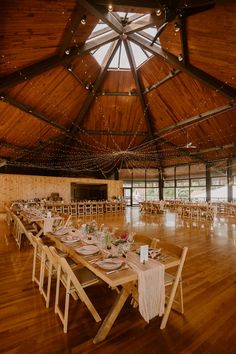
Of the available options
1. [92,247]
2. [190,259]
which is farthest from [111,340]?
[190,259]

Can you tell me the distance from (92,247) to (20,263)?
2.49 meters

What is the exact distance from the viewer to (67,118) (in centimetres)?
1075

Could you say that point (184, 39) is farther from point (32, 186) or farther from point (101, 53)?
point (32, 186)

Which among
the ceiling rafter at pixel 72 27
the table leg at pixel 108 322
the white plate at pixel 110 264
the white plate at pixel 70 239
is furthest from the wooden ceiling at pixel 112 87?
the table leg at pixel 108 322

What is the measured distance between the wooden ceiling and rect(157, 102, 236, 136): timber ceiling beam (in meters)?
0.05

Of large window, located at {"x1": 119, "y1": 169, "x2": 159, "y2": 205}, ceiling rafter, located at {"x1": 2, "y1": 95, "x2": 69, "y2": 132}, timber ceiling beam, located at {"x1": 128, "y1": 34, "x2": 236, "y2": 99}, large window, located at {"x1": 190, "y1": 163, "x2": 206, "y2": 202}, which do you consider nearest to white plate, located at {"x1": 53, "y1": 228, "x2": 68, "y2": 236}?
ceiling rafter, located at {"x1": 2, "y1": 95, "x2": 69, "y2": 132}

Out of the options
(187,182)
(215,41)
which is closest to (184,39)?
(215,41)

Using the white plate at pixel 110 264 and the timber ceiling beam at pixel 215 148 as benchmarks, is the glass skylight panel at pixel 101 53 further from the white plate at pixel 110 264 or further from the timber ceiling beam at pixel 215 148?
the white plate at pixel 110 264

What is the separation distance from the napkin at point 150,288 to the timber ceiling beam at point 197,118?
784 cm

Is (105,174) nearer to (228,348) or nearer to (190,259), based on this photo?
(190,259)

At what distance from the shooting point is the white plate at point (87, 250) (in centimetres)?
269

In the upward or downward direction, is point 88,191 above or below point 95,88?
below

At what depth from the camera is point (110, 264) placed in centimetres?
231

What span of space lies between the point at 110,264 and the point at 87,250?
0.60 metres
